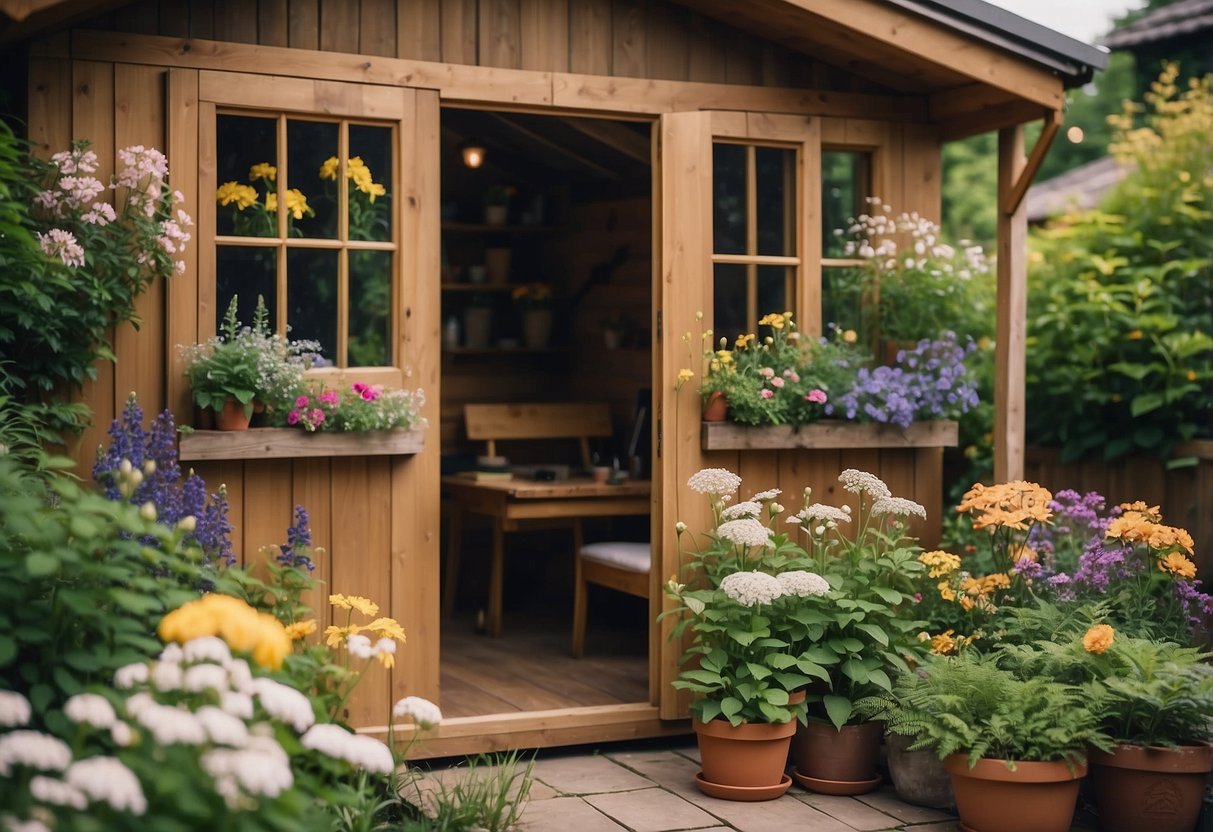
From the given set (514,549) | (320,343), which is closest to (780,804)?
(320,343)

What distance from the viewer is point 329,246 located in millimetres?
4746

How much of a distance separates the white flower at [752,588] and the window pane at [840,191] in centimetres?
158

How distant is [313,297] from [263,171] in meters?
0.46

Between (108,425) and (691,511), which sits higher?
(108,425)

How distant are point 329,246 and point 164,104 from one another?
0.70m

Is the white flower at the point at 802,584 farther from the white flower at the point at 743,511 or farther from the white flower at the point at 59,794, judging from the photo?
the white flower at the point at 59,794

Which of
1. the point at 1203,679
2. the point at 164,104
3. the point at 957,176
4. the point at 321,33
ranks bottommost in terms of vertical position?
the point at 1203,679

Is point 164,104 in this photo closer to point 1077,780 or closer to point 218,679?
point 218,679

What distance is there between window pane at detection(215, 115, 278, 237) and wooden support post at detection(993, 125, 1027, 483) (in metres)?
Answer: 2.90

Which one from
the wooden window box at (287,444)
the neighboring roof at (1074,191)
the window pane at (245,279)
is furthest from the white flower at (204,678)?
the neighboring roof at (1074,191)

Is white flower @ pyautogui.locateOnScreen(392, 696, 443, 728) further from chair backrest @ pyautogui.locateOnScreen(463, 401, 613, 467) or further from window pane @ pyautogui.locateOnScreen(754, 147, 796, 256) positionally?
chair backrest @ pyautogui.locateOnScreen(463, 401, 613, 467)

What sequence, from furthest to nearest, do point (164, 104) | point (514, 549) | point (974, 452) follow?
point (514, 549), point (974, 452), point (164, 104)

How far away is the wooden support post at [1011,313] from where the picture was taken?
18.4 ft

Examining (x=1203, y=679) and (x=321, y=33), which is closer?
(x=1203, y=679)
